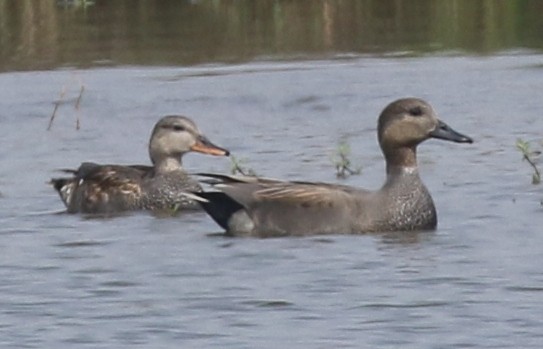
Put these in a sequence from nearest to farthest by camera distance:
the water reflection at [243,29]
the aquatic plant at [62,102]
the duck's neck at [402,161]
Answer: the duck's neck at [402,161] → the aquatic plant at [62,102] → the water reflection at [243,29]

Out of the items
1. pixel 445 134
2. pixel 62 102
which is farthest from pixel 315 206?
pixel 62 102

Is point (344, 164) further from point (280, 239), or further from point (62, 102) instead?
point (62, 102)

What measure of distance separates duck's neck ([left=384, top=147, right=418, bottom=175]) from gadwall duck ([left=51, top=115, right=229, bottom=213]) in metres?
1.48

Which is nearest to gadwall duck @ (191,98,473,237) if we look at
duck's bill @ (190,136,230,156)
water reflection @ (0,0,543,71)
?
duck's bill @ (190,136,230,156)

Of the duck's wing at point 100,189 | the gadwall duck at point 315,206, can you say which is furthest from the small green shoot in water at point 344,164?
the gadwall duck at point 315,206

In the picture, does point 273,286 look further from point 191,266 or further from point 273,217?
point 273,217

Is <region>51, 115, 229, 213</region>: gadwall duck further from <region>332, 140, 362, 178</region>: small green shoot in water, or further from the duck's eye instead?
the duck's eye

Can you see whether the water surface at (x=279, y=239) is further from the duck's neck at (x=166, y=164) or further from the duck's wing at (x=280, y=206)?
the duck's neck at (x=166, y=164)

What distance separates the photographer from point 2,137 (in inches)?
594

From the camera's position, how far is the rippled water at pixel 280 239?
8.85 m

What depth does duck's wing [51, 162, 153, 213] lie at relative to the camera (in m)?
12.6

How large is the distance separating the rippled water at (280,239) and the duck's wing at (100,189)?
16cm

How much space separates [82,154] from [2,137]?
0.90 metres

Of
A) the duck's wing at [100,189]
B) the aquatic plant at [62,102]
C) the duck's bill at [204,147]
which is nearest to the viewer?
the duck's wing at [100,189]
